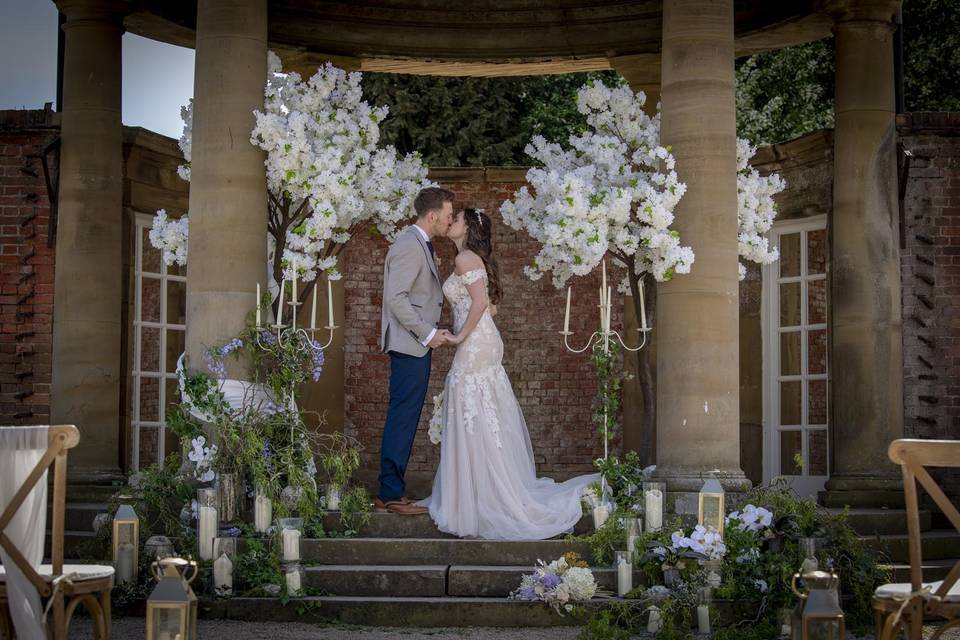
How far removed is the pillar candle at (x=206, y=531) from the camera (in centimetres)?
776

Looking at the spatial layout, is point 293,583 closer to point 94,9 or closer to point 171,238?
point 171,238

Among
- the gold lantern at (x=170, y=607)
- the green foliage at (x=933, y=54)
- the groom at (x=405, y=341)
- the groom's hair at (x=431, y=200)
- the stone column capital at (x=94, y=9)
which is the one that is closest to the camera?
the gold lantern at (x=170, y=607)

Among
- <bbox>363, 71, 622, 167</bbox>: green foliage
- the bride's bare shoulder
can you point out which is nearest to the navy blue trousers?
the bride's bare shoulder

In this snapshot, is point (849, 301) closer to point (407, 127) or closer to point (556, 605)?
point (556, 605)

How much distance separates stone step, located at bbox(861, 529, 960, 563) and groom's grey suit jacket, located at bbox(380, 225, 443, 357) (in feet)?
10.3

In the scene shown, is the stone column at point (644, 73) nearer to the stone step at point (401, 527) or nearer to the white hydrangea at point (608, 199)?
the white hydrangea at point (608, 199)

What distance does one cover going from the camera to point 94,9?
1059 cm

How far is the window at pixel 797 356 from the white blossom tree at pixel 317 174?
11.5 ft

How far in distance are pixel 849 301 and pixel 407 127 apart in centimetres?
1050

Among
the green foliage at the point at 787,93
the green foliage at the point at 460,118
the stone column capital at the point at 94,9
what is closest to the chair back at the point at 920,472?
the stone column capital at the point at 94,9

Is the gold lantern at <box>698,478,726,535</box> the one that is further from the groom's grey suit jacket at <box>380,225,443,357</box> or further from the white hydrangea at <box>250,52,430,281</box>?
the white hydrangea at <box>250,52,430,281</box>

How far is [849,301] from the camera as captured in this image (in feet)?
33.6

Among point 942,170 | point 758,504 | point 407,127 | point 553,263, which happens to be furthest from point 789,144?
point 407,127

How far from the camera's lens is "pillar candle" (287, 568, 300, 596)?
750 cm
